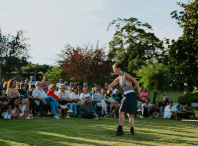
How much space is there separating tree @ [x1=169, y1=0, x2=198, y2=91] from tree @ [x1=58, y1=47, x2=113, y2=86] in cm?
1348

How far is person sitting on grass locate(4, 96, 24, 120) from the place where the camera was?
930 cm

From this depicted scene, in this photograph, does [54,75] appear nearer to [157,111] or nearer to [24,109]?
[157,111]

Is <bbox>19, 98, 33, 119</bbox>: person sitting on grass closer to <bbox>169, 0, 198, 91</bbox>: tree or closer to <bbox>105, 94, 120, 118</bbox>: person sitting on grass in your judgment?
<bbox>105, 94, 120, 118</bbox>: person sitting on grass

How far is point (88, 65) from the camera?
2562 cm

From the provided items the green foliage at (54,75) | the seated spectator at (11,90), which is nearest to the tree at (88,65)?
the green foliage at (54,75)

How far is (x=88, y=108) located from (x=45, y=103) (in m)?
2.08

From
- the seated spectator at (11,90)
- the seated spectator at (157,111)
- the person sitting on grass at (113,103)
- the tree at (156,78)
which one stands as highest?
the tree at (156,78)

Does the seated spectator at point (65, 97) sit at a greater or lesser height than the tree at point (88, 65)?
lesser

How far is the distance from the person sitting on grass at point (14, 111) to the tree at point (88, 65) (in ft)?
52.3

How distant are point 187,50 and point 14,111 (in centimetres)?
875

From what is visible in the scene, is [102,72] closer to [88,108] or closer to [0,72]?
[0,72]

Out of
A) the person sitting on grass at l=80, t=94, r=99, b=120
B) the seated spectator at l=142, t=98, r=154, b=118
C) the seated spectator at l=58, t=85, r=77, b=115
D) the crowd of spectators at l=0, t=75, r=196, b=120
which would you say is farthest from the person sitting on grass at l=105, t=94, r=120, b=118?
the seated spectator at l=58, t=85, r=77, b=115

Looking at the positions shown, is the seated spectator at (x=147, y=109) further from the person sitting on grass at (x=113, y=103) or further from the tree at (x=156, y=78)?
the tree at (x=156, y=78)

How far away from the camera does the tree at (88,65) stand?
2548 cm
